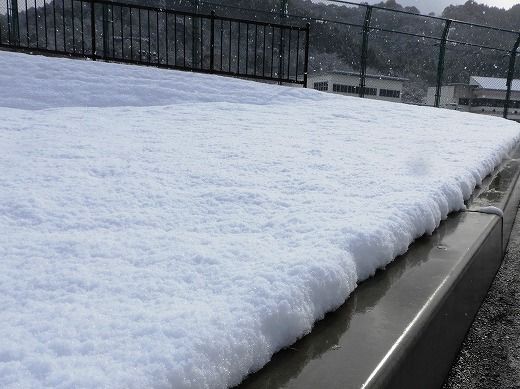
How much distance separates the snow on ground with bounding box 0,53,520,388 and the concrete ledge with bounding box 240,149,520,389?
0.05 metres

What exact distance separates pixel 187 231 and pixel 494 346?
121 centimetres

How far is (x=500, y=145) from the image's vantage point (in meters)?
4.03

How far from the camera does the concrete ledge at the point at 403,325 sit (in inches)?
40.2

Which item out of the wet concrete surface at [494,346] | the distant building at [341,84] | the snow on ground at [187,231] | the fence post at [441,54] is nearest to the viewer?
the snow on ground at [187,231]

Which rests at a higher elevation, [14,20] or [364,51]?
[14,20]

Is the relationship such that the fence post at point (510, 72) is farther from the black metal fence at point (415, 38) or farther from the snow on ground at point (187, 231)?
the snow on ground at point (187, 231)

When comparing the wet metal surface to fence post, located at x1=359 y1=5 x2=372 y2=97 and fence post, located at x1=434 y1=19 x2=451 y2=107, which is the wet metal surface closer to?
fence post, located at x1=359 y1=5 x2=372 y2=97

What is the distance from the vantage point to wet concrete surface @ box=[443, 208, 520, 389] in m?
1.53

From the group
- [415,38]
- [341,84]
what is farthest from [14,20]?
[341,84]

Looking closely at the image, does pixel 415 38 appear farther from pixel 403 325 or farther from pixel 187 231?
pixel 403 325

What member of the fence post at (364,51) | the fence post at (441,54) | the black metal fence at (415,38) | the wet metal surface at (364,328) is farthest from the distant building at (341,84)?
the wet metal surface at (364,328)

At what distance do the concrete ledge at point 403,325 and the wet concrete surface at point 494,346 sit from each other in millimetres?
66

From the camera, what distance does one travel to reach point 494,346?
1763 mm

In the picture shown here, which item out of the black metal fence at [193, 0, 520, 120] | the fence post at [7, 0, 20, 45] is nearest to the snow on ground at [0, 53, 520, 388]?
the fence post at [7, 0, 20, 45]
